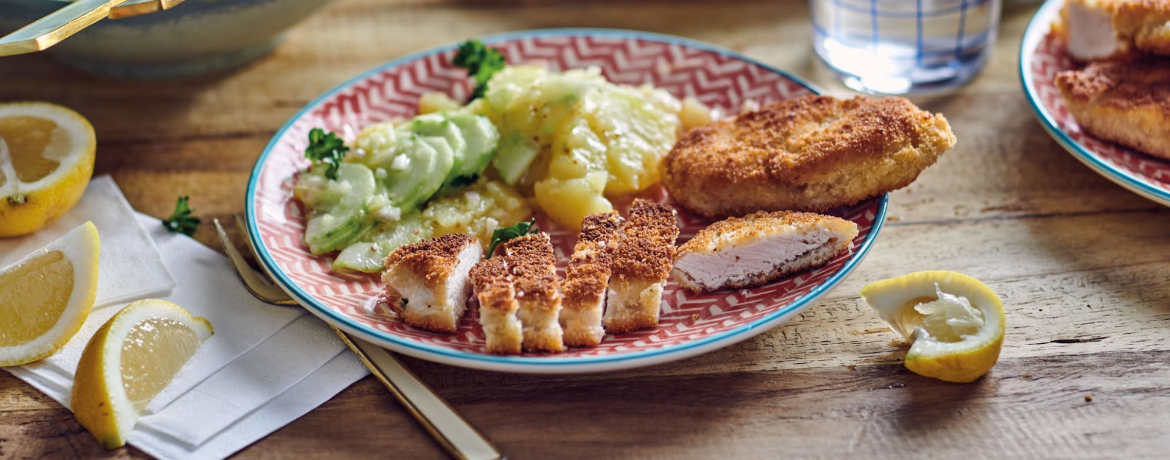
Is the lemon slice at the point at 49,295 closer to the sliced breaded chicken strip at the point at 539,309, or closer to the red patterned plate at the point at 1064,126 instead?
the sliced breaded chicken strip at the point at 539,309

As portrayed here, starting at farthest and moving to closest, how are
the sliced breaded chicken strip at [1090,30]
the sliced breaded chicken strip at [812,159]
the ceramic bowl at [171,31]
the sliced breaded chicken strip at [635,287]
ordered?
the ceramic bowl at [171,31] → the sliced breaded chicken strip at [1090,30] → the sliced breaded chicken strip at [812,159] → the sliced breaded chicken strip at [635,287]

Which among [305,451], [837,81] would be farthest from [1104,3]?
[305,451]

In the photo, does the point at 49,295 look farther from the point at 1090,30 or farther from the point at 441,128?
the point at 1090,30

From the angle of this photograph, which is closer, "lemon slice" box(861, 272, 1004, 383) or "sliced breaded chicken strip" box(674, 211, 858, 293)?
"lemon slice" box(861, 272, 1004, 383)

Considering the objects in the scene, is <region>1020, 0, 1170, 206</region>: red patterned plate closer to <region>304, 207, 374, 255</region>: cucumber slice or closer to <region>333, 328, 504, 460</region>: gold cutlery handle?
<region>333, 328, 504, 460</region>: gold cutlery handle

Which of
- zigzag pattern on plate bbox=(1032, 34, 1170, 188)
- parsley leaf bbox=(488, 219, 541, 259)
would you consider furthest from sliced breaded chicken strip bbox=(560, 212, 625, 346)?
zigzag pattern on plate bbox=(1032, 34, 1170, 188)

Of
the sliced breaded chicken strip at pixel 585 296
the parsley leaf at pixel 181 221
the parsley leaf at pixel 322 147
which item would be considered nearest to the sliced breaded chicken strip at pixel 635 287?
the sliced breaded chicken strip at pixel 585 296
